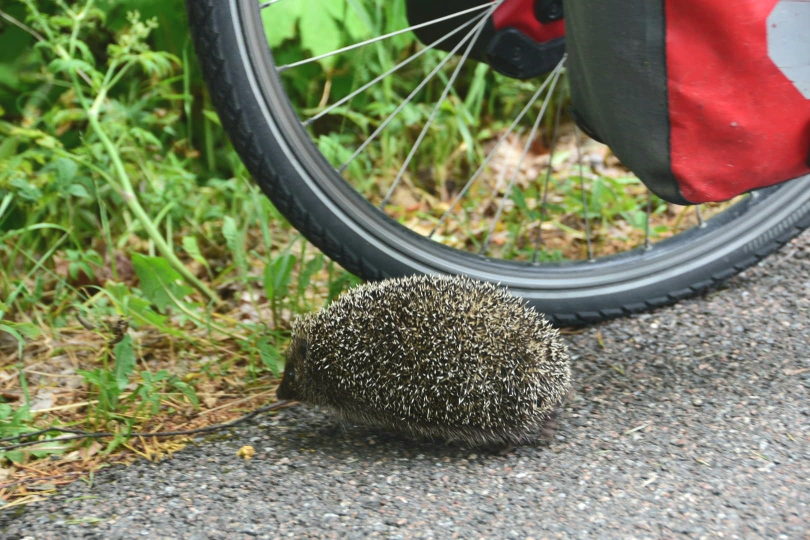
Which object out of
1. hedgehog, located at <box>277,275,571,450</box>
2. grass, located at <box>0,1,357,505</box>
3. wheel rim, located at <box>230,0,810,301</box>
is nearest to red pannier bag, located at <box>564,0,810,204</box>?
hedgehog, located at <box>277,275,571,450</box>

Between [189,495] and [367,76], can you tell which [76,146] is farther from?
[189,495]

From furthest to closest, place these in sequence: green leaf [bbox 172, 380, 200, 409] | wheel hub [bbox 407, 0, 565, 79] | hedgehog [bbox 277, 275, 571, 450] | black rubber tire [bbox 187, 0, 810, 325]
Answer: wheel hub [bbox 407, 0, 565, 79], green leaf [bbox 172, 380, 200, 409], black rubber tire [bbox 187, 0, 810, 325], hedgehog [bbox 277, 275, 571, 450]

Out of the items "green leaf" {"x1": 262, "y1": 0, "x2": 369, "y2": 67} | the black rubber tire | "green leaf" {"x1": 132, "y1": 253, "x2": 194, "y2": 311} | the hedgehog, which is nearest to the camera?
the hedgehog

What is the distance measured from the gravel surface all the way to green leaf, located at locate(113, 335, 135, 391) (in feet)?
1.06

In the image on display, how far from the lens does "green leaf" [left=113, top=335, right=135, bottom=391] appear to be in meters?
2.60

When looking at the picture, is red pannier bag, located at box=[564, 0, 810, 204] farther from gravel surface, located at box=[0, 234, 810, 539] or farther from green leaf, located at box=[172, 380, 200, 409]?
green leaf, located at box=[172, 380, 200, 409]

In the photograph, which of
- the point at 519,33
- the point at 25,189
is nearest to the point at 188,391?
the point at 25,189

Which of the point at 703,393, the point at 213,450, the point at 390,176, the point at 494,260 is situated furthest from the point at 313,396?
the point at 390,176

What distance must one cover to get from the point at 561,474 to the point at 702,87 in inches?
44.7

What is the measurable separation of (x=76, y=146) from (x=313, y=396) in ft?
7.49

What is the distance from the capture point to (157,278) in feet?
9.65

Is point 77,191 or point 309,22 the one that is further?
point 309,22

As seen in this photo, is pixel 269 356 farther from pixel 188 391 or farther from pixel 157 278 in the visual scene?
pixel 157 278

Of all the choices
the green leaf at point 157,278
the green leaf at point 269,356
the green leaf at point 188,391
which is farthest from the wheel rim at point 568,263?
the green leaf at point 188,391
